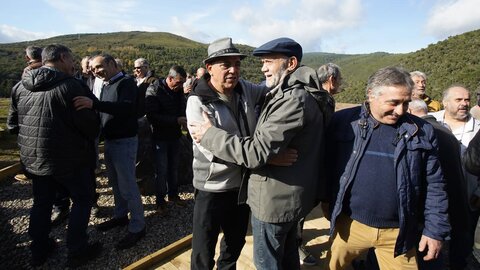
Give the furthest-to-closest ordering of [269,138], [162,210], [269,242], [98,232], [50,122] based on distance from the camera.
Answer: [162,210], [98,232], [50,122], [269,242], [269,138]

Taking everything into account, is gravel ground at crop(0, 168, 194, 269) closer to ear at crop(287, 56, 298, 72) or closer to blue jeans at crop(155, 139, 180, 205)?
blue jeans at crop(155, 139, 180, 205)

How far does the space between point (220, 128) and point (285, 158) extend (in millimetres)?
570

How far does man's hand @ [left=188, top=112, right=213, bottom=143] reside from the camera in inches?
79.7

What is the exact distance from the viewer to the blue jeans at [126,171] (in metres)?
3.70

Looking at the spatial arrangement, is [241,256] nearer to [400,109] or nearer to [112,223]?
[112,223]

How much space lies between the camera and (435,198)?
2.02 m

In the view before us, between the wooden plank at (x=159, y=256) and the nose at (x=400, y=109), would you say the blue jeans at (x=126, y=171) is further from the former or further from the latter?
the nose at (x=400, y=109)

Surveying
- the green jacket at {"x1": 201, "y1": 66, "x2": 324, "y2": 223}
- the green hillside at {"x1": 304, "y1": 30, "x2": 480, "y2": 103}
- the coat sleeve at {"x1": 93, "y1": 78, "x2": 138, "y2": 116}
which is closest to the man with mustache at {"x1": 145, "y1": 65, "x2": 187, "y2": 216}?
the coat sleeve at {"x1": 93, "y1": 78, "x2": 138, "y2": 116}

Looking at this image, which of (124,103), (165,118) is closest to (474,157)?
(124,103)

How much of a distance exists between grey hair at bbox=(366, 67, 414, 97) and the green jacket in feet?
1.48

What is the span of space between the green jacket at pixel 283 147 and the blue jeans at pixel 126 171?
213 centimetres

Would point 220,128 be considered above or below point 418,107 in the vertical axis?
below

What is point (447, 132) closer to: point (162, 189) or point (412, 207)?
point (412, 207)

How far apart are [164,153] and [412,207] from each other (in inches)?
146
